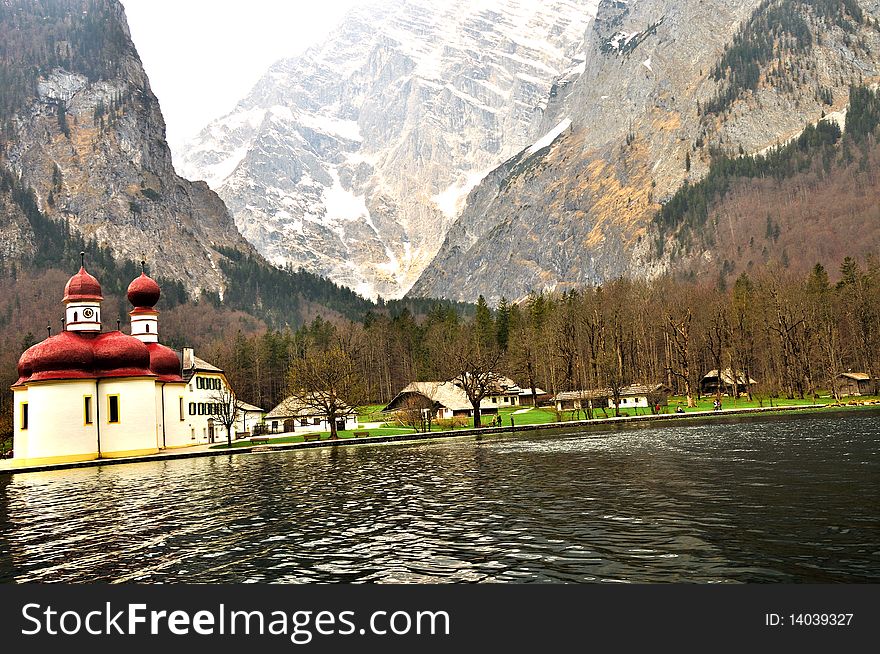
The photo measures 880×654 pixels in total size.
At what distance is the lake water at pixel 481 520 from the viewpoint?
17.1 m

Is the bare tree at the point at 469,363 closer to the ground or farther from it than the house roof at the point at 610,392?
farther from it

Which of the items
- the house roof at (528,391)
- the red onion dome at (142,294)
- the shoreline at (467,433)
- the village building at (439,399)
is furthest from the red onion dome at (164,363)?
the house roof at (528,391)

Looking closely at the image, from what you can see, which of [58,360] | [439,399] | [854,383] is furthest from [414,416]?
[854,383]

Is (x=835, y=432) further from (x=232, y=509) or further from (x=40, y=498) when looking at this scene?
(x=40, y=498)

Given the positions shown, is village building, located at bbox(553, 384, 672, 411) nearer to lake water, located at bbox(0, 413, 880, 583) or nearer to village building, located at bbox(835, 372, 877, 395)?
village building, located at bbox(835, 372, 877, 395)

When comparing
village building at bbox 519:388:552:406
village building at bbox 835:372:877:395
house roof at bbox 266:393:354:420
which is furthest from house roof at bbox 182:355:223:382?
village building at bbox 835:372:877:395

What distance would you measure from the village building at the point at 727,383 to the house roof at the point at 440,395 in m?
38.5

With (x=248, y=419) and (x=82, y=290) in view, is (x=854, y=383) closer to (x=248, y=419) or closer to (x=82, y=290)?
(x=248, y=419)

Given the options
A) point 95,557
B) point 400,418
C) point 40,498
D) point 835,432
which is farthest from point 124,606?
point 400,418

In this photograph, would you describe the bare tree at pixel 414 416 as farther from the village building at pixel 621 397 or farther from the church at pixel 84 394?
the church at pixel 84 394

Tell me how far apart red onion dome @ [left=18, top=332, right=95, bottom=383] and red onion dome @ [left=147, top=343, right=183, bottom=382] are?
8905 mm

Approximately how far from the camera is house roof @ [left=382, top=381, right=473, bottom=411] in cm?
10994

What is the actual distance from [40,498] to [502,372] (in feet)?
295

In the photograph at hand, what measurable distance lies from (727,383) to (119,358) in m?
96.1
